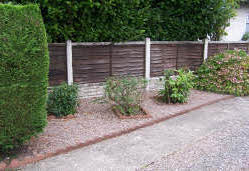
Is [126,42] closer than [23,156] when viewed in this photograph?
No

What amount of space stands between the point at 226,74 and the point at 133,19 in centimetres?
354

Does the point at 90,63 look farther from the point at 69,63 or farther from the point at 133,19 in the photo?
the point at 133,19

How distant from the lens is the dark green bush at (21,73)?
11.1 ft

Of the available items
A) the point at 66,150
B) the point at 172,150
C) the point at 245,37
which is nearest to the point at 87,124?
the point at 66,150

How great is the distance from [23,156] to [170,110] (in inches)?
143

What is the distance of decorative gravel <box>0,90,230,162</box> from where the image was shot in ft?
13.8

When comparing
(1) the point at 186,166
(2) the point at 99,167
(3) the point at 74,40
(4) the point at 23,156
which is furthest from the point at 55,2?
(1) the point at 186,166

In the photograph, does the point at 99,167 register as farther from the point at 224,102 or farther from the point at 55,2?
the point at 224,102

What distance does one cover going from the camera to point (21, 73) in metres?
3.47

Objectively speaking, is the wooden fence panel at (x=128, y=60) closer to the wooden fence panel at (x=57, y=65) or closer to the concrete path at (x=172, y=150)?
the wooden fence panel at (x=57, y=65)

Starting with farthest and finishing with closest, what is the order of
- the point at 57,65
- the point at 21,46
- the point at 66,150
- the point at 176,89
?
1. the point at 176,89
2. the point at 57,65
3. the point at 66,150
4. the point at 21,46

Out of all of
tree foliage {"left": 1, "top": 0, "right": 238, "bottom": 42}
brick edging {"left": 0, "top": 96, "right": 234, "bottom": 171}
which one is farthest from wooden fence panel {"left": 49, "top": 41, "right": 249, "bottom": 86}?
brick edging {"left": 0, "top": 96, "right": 234, "bottom": 171}

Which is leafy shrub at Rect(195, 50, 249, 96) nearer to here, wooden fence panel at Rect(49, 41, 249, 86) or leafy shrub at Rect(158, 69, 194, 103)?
wooden fence panel at Rect(49, 41, 249, 86)

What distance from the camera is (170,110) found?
6.34 meters
